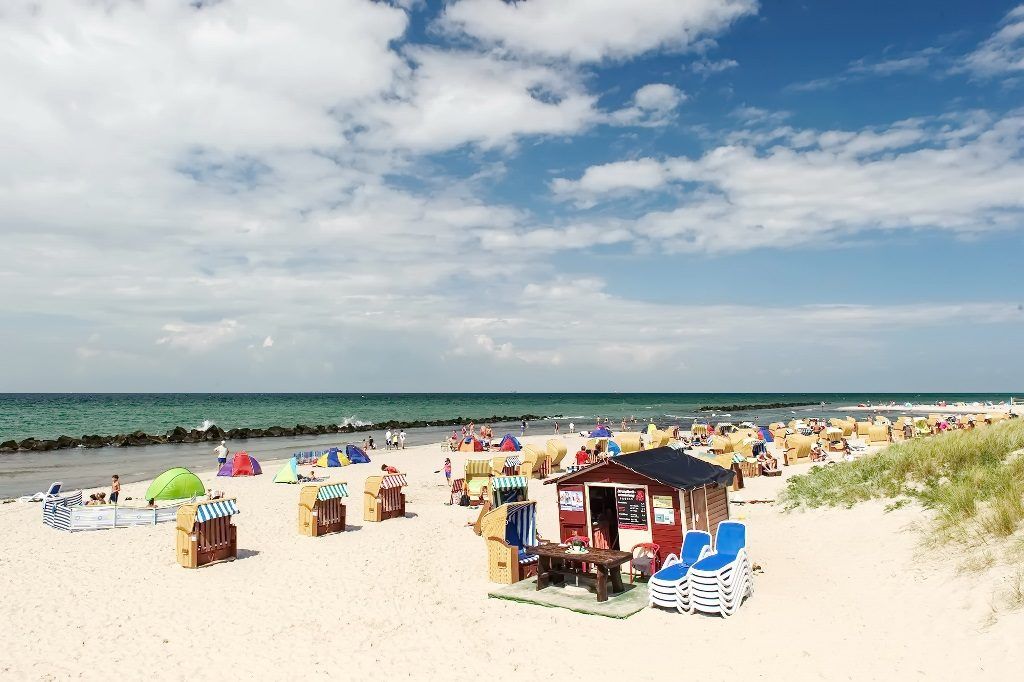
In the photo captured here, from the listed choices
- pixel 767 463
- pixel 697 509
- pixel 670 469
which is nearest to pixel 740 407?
pixel 767 463

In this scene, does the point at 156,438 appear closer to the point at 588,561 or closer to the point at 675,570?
the point at 588,561

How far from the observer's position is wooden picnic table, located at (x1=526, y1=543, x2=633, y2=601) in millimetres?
10680

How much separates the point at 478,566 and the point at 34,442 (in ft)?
159

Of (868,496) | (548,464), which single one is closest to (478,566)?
(868,496)

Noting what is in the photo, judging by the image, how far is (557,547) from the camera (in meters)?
11.6

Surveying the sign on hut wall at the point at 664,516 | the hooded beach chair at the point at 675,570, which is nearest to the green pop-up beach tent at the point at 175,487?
the sign on hut wall at the point at 664,516

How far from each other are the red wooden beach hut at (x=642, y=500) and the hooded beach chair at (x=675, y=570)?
53 cm

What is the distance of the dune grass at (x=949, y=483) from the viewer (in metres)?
10.7

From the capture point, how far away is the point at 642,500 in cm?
1224

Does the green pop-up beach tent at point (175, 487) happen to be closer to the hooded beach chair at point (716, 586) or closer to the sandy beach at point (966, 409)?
the hooded beach chair at point (716, 586)

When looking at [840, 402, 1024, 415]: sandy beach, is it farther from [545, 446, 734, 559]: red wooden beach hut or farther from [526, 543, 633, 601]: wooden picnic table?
[526, 543, 633, 601]: wooden picnic table

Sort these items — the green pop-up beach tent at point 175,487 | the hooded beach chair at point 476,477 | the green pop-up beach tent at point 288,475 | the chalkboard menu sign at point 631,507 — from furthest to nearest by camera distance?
the green pop-up beach tent at point 288,475
the green pop-up beach tent at point 175,487
the hooded beach chair at point 476,477
the chalkboard menu sign at point 631,507

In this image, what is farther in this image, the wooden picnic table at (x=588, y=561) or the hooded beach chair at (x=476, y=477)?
the hooded beach chair at (x=476, y=477)

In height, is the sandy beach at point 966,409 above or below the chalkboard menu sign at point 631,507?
below
